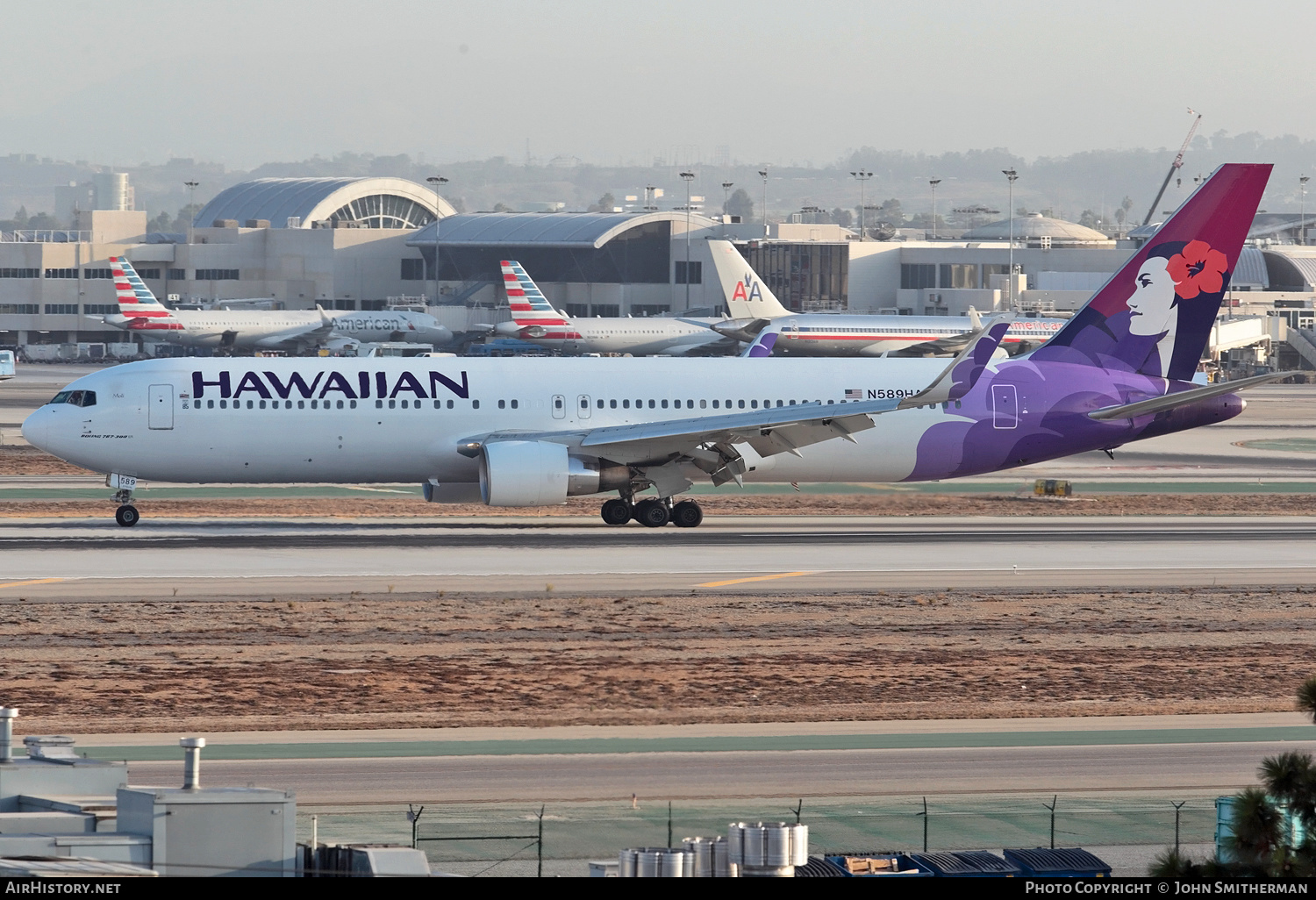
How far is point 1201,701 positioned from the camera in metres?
26.0

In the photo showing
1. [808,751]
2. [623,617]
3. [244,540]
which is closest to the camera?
[808,751]

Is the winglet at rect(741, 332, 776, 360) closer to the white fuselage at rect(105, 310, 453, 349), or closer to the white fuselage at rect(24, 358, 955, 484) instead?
the white fuselage at rect(24, 358, 955, 484)

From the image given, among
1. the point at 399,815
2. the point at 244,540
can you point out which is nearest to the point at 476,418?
the point at 244,540

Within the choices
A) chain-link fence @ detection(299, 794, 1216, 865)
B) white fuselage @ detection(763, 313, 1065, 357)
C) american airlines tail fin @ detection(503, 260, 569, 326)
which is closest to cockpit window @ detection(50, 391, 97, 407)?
chain-link fence @ detection(299, 794, 1216, 865)

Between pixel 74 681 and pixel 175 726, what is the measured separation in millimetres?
3516

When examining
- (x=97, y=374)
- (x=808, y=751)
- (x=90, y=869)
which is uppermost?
(x=97, y=374)

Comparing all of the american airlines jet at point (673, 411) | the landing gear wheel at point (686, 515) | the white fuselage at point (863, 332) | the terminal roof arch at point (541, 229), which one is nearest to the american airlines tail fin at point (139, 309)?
the terminal roof arch at point (541, 229)

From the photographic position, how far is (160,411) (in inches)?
1667

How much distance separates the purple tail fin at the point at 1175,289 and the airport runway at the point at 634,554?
16.1 feet

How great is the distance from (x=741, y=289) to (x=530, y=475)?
289 ft

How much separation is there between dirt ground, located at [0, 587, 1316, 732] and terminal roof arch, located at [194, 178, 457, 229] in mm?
158314

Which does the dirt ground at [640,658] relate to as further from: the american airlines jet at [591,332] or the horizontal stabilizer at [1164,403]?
the american airlines jet at [591,332]

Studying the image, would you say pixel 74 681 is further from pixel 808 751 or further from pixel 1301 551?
pixel 1301 551

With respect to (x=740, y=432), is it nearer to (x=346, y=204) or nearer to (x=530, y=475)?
(x=530, y=475)
